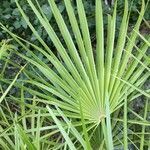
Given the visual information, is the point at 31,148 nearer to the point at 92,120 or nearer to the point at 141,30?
the point at 92,120

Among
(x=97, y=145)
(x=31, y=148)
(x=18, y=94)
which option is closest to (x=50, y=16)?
(x=18, y=94)

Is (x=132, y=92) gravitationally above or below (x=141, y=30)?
below

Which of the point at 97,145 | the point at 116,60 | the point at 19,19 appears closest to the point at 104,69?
the point at 116,60

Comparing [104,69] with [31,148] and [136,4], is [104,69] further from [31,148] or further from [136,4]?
[136,4]

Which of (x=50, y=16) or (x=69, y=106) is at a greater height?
(x=50, y=16)

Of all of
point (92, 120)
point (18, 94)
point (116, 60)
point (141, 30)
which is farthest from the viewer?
point (141, 30)

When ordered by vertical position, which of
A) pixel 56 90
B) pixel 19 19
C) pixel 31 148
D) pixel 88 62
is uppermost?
pixel 19 19

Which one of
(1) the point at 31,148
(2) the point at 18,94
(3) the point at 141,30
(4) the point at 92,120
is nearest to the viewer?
(1) the point at 31,148

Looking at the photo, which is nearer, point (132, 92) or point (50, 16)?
point (132, 92)

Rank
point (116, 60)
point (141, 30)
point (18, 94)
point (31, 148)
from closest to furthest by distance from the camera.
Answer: point (31, 148)
point (116, 60)
point (18, 94)
point (141, 30)
